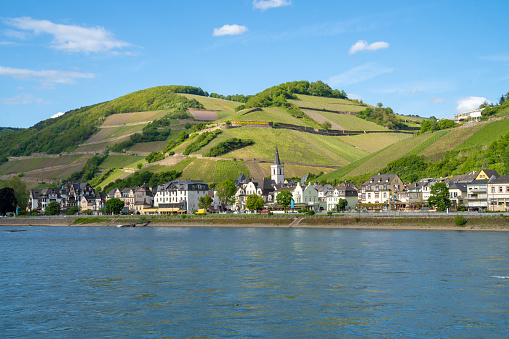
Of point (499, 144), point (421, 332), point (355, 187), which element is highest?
point (499, 144)

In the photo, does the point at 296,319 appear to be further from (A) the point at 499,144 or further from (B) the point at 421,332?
(A) the point at 499,144

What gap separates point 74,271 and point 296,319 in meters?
22.2

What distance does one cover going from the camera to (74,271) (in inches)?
1672

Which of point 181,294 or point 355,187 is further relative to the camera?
point 355,187

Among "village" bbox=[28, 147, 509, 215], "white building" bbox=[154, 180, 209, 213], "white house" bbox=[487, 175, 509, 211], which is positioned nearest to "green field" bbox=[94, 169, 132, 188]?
"village" bbox=[28, 147, 509, 215]

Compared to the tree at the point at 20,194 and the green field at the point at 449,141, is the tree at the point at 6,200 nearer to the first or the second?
the tree at the point at 20,194

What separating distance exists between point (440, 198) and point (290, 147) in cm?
9667

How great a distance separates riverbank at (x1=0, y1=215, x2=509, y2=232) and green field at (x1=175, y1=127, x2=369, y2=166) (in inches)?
2427

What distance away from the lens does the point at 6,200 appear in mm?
133375

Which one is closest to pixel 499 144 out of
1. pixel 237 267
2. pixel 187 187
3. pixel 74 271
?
pixel 187 187

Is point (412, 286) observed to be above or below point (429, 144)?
below

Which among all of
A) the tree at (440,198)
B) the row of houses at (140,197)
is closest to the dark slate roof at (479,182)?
Result: the tree at (440,198)

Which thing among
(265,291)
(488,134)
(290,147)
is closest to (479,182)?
(488,134)

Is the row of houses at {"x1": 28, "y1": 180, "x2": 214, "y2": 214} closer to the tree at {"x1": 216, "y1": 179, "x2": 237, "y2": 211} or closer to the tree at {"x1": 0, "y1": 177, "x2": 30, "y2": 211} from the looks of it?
the tree at {"x1": 216, "y1": 179, "x2": 237, "y2": 211}
